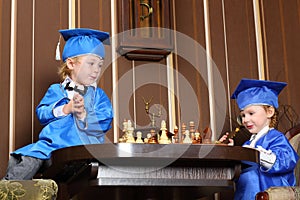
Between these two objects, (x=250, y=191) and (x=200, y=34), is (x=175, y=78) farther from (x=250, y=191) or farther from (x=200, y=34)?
(x=250, y=191)

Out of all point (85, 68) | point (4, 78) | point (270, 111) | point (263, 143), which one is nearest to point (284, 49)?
point (270, 111)

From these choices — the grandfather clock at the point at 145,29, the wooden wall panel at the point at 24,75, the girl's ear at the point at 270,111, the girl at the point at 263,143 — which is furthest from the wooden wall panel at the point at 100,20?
the girl's ear at the point at 270,111

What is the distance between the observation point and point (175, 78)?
3729mm

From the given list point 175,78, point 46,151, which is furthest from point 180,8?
point 46,151

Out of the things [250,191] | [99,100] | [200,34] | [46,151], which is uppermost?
[200,34]

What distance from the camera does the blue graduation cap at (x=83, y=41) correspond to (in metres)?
3.02

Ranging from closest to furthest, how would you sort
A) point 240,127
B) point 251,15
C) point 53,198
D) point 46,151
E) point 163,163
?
1. point 53,198
2. point 163,163
3. point 46,151
4. point 240,127
5. point 251,15

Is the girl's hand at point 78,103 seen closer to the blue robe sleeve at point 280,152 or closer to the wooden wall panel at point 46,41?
the wooden wall panel at point 46,41

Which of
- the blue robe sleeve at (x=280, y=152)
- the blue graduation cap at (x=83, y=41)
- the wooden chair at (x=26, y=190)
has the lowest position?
the wooden chair at (x=26, y=190)

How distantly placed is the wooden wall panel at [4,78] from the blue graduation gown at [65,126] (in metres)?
0.40

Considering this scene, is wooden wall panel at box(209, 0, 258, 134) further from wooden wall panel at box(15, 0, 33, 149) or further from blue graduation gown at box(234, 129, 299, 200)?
wooden wall panel at box(15, 0, 33, 149)

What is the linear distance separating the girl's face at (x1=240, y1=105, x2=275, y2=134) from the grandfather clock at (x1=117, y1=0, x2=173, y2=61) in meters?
0.70

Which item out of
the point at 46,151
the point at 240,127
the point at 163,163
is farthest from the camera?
the point at 240,127

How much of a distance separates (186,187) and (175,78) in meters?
1.24
